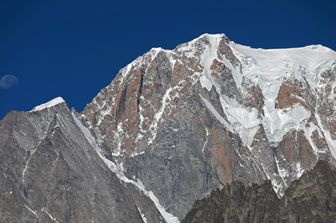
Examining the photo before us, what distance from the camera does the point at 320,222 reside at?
19762 cm

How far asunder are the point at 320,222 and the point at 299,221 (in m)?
3.57

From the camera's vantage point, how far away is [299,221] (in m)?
199
